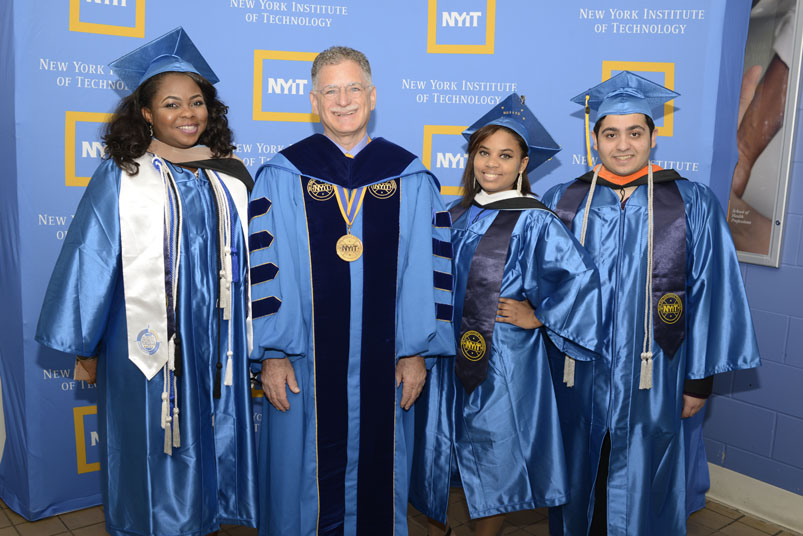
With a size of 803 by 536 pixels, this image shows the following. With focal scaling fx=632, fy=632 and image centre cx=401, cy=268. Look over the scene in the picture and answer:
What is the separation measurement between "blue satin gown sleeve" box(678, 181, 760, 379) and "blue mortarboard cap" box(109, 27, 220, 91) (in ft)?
6.67

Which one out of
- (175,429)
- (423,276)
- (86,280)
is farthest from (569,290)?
(86,280)

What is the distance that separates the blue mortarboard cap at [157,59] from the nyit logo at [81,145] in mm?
773

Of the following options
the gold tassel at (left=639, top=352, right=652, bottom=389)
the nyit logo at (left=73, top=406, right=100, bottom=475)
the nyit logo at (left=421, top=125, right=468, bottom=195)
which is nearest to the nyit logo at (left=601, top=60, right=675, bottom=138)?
the nyit logo at (left=421, top=125, right=468, bottom=195)

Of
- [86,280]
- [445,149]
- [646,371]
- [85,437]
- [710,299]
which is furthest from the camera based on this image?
[445,149]

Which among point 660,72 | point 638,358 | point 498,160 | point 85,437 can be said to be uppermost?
point 660,72

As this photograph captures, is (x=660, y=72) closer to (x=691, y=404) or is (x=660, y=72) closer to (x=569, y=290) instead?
(x=569, y=290)

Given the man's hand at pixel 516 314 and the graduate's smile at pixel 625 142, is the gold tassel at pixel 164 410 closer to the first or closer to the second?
the man's hand at pixel 516 314

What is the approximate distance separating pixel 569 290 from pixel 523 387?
1.39ft

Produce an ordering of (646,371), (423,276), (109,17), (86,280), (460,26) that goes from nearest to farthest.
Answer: (86,280), (423,276), (646,371), (109,17), (460,26)

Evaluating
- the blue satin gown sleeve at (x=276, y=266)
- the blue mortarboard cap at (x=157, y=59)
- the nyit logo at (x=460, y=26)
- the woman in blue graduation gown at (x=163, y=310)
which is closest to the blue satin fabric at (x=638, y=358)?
the blue satin gown sleeve at (x=276, y=266)

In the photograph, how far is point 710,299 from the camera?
8.40ft

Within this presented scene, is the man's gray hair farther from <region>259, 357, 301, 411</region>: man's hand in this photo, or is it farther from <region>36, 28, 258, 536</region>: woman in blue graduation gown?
<region>259, 357, 301, 411</region>: man's hand

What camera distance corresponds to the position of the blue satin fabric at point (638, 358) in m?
2.50

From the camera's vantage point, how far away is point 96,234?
2.25 metres
